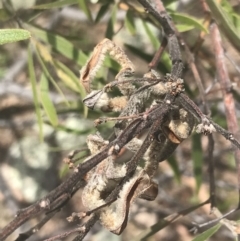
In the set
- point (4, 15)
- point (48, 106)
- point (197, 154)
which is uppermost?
point (4, 15)

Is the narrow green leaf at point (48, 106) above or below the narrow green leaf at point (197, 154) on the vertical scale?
above

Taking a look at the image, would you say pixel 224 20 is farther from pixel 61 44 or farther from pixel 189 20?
pixel 61 44

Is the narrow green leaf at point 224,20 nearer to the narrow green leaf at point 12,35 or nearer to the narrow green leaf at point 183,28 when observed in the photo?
the narrow green leaf at point 183,28

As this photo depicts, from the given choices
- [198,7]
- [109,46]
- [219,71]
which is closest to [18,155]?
[198,7]

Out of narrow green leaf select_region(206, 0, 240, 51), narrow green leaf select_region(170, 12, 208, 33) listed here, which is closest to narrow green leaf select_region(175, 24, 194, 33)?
narrow green leaf select_region(170, 12, 208, 33)

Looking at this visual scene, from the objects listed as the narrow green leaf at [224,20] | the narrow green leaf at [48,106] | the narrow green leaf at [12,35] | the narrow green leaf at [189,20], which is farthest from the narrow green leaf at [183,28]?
the narrow green leaf at [12,35]

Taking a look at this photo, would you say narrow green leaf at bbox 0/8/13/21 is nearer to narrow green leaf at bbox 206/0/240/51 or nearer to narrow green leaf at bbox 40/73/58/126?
narrow green leaf at bbox 40/73/58/126

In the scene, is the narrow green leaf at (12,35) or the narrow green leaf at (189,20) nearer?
the narrow green leaf at (12,35)

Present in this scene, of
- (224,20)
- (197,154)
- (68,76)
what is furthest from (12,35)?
(197,154)

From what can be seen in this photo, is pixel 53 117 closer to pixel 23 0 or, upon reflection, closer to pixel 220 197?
pixel 23 0
